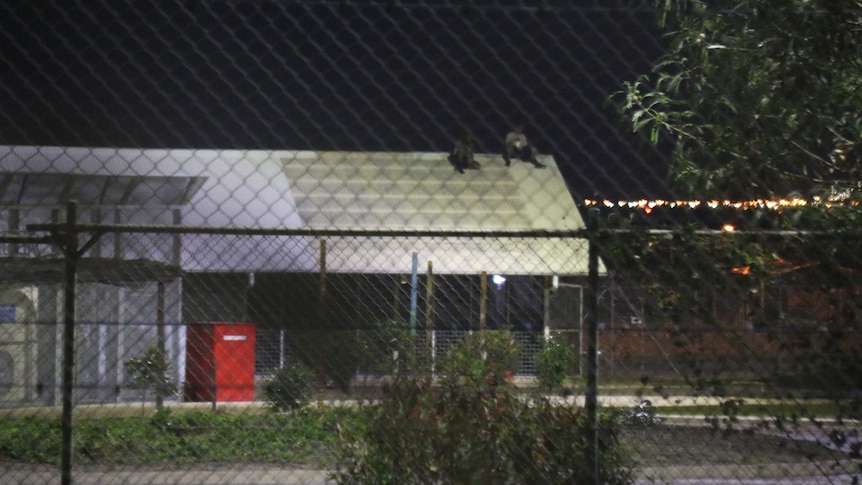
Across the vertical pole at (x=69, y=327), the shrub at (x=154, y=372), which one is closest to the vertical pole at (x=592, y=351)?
the vertical pole at (x=69, y=327)

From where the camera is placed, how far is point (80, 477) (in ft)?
22.7

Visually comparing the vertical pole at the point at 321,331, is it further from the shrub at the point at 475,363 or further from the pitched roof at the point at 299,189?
the shrub at the point at 475,363

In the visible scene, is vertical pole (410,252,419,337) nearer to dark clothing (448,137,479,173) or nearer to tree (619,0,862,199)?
dark clothing (448,137,479,173)

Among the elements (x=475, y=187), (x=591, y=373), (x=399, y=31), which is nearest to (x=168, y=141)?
(x=399, y=31)

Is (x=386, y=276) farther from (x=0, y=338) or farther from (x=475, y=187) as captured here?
(x=0, y=338)

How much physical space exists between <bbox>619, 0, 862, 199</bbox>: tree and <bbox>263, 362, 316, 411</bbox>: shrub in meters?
Answer: 1.97

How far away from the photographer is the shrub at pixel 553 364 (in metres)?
4.79

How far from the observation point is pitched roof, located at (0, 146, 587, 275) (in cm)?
407

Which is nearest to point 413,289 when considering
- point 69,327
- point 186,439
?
point 69,327

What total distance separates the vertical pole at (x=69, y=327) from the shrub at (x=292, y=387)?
3.32ft

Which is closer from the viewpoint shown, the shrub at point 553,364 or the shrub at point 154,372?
the shrub at point 553,364

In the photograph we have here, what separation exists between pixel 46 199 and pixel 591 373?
9.08 ft

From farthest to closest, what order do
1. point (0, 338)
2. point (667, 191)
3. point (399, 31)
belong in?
point (0, 338) → point (667, 191) → point (399, 31)

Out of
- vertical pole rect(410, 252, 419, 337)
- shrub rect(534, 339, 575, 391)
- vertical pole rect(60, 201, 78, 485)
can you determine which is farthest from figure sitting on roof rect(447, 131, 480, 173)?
vertical pole rect(60, 201, 78, 485)
